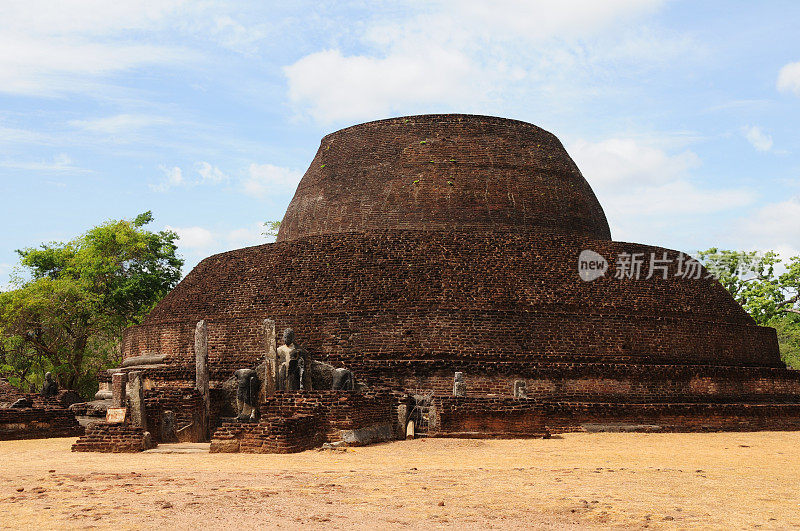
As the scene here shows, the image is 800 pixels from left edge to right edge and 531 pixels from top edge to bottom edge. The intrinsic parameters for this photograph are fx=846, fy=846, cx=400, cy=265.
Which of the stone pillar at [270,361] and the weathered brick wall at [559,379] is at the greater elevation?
the stone pillar at [270,361]

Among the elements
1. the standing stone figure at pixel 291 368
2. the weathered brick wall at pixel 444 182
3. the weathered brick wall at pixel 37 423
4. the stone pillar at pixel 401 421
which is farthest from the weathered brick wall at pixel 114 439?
the weathered brick wall at pixel 444 182

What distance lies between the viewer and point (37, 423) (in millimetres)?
14961

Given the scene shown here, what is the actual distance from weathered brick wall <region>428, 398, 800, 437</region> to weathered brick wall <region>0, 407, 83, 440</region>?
679cm

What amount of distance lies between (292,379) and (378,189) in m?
9.02

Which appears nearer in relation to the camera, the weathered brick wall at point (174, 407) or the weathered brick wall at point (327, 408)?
the weathered brick wall at point (327, 408)

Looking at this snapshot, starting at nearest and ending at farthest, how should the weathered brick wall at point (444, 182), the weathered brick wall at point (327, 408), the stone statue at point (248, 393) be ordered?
the weathered brick wall at point (327, 408)
the stone statue at point (248, 393)
the weathered brick wall at point (444, 182)

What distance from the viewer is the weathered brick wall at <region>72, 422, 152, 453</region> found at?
1157 cm

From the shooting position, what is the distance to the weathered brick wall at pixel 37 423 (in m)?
Answer: 14.6

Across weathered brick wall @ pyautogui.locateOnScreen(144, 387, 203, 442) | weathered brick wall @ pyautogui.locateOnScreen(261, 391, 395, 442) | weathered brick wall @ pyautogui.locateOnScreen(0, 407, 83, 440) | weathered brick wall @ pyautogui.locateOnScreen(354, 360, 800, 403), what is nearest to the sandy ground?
weathered brick wall @ pyautogui.locateOnScreen(261, 391, 395, 442)

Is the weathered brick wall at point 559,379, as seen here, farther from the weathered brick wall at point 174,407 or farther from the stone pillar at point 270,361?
the weathered brick wall at point 174,407

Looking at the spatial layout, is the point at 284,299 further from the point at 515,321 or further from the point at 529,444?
the point at 529,444

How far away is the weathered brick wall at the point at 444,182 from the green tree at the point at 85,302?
9.48 metres

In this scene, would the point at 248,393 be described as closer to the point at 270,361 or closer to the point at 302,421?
the point at 270,361

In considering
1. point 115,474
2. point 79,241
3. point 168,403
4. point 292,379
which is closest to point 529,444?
point 292,379
